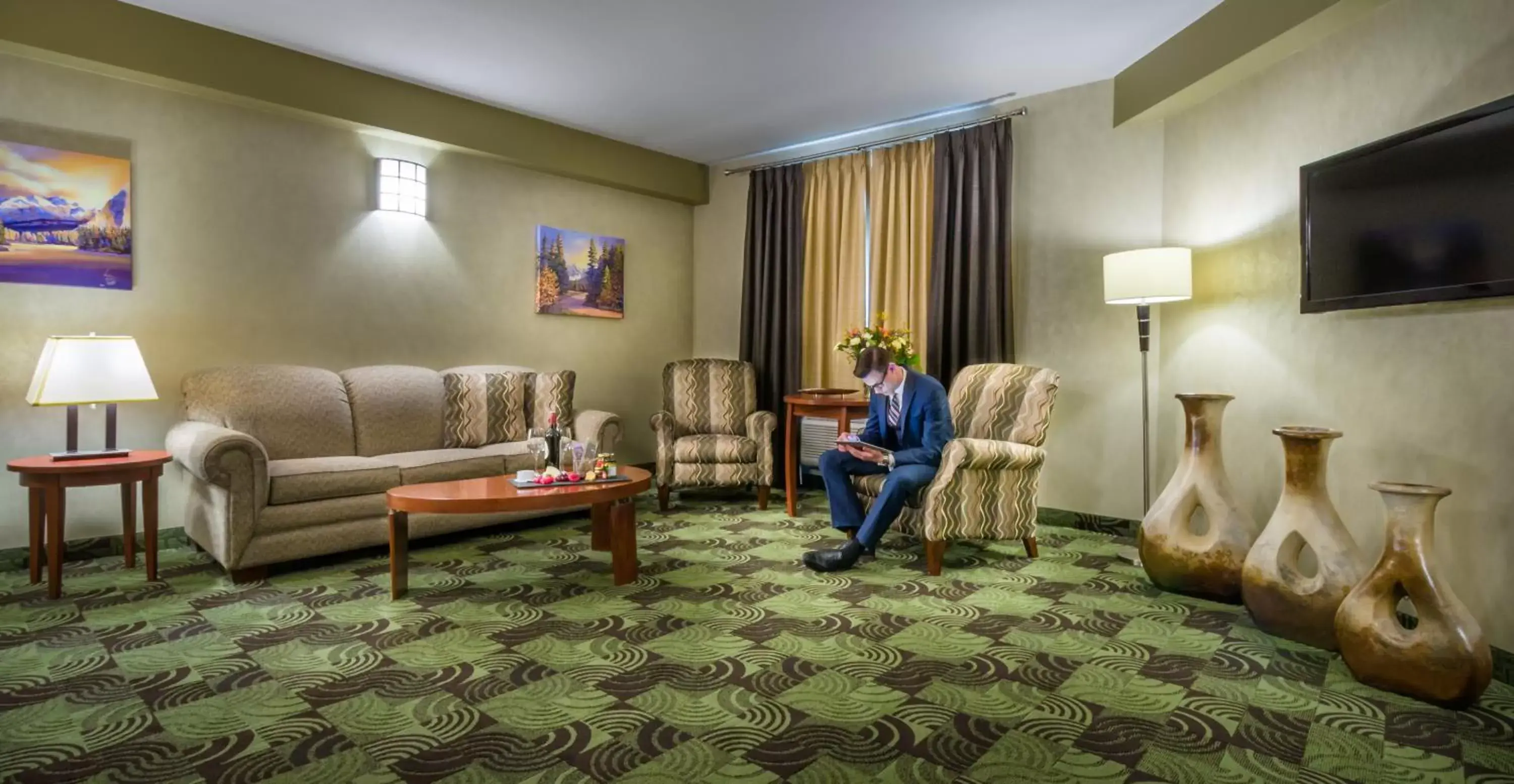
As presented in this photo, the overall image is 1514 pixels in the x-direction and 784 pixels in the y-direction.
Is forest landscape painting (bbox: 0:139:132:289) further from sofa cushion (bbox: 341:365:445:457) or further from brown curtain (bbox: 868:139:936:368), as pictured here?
brown curtain (bbox: 868:139:936:368)

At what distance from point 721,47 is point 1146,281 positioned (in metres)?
2.51

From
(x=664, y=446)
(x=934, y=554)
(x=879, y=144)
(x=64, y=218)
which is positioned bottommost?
(x=934, y=554)

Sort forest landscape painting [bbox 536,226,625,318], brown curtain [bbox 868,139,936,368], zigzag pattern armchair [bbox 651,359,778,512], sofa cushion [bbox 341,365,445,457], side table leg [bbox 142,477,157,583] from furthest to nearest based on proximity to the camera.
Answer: forest landscape painting [bbox 536,226,625,318]
brown curtain [bbox 868,139,936,368]
zigzag pattern armchair [bbox 651,359,778,512]
sofa cushion [bbox 341,365,445,457]
side table leg [bbox 142,477,157,583]

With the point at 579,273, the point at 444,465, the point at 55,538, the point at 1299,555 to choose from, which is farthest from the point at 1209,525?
the point at 55,538

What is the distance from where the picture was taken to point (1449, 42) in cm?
266

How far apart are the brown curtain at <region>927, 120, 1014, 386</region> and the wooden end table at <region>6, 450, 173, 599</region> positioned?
14.1 feet

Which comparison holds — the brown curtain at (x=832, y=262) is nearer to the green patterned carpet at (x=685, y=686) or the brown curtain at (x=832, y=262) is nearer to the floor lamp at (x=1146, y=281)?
the floor lamp at (x=1146, y=281)

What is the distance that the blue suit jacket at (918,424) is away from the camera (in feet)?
12.6

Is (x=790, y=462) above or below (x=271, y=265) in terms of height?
below

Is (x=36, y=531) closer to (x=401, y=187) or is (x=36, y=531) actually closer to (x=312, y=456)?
(x=312, y=456)

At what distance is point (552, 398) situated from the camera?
17.0ft

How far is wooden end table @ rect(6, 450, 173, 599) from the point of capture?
3.15m

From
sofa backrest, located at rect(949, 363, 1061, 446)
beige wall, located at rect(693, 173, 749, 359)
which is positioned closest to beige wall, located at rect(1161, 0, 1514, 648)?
sofa backrest, located at rect(949, 363, 1061, 446)

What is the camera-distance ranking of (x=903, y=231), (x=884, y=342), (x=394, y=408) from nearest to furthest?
(x=394, y=408), (x=884, y=342), (x=903, y=231)
